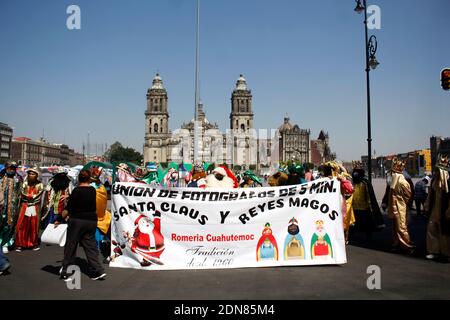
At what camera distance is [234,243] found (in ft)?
21.2

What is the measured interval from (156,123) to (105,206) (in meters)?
123

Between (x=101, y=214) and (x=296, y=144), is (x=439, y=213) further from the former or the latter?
(x=296, y=144)

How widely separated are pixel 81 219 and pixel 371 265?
4667 millimetres

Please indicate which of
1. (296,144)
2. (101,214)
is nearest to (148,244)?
(101,214)

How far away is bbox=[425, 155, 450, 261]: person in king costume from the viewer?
7.00 m

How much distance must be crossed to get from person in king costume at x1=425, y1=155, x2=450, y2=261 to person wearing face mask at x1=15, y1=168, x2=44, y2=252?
7726 millimetres

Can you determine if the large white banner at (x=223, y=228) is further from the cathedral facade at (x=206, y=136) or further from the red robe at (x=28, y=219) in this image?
the cathedral facade at (x=206, y=136)

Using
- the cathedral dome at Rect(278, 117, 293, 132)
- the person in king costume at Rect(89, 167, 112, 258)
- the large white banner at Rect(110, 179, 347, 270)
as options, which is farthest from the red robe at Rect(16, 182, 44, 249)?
the cathedral dome at Rect(278, 117, 293, 132)

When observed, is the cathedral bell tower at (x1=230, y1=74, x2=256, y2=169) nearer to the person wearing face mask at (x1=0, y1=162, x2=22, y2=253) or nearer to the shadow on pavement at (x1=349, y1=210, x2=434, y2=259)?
the shadow on pavement at (x1=349, y1=210, x2=434, y2=259)
